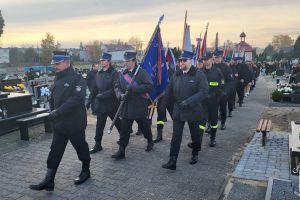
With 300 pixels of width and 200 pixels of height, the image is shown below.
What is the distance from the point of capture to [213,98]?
7406 millimetres

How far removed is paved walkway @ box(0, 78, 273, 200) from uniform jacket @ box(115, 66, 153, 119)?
0.87 meters

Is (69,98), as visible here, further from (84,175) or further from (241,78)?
(241,78)

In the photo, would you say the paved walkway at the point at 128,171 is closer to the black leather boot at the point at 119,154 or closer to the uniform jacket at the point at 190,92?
the black leather boot at the point at 119,154

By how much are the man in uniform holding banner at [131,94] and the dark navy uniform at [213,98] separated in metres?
1.58

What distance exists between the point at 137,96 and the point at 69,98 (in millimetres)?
1854

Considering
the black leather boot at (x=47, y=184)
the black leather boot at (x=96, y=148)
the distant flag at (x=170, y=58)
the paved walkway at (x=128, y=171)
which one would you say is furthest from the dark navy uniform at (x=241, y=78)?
the black leather boot at (x=47, y=184)

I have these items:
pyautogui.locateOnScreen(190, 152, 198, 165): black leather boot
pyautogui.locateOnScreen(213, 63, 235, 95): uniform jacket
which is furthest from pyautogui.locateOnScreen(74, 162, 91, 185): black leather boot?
pyautogui.locateOnScreen(213, 63, 235, 95): uniform jacket

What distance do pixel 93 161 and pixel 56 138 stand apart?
1.49 meters

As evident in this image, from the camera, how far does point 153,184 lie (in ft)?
16.8

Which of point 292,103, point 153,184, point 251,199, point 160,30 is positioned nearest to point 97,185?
point 153,184

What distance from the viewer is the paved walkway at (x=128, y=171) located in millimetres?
4824

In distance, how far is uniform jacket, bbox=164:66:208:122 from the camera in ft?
18.5

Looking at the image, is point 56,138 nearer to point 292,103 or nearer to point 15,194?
point 15,194

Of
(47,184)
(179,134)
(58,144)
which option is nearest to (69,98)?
(58,144)
